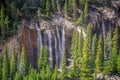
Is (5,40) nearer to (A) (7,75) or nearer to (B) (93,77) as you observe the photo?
(A) (7,75)

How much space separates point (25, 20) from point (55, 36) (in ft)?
32.6

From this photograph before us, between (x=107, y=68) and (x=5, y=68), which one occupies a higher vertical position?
(x=5, y=68)

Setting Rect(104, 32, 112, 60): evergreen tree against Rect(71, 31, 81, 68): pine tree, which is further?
Rect(104, 32, 112, 60): evergreen tree

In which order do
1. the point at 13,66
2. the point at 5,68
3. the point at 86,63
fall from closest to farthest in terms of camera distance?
the point at 5,68 < the point at 13,66 < the point at 86,63

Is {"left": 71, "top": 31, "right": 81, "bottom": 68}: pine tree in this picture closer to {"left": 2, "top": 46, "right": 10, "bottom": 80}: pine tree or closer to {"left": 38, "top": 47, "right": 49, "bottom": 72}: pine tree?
{"left": 38, "top": 47, "right": 49, "bottom": 72}: pine tree

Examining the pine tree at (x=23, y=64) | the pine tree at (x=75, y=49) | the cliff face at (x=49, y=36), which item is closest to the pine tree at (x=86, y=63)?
the pine tree at (x=75, y=49)

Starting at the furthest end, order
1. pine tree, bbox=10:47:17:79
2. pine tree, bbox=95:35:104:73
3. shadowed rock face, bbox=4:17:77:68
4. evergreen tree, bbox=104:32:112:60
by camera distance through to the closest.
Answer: shadowed rock face, bbox=4:17:77:68 < evergreen tree, bbox=104:32:112:60 < pine tree, bbox=95:35:104:73 < pine tree, bbox=10:47:17:79

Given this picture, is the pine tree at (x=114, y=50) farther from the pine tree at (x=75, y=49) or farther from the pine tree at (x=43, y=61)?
the pine tree at (x=43, y=61)

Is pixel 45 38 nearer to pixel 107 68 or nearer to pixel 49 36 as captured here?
pixel 49 36

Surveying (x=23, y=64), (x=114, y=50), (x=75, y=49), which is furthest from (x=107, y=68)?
(x=23, y=64)

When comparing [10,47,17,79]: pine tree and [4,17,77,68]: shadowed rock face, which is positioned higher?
[4,17,77,68]: shadowed rock face

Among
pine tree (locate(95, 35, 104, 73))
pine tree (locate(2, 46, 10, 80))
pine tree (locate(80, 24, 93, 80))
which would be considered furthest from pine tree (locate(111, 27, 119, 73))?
pine tree (locate(2, 46, 10, 80))

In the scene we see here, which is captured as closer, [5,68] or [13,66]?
[5,68]

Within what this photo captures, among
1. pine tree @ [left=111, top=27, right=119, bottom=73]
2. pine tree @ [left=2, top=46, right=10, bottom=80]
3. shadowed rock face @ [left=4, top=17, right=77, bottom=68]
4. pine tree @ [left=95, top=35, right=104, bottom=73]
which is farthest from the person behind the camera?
shadowed rock face @ [left=4, top=17, right=77, bottom=68]
